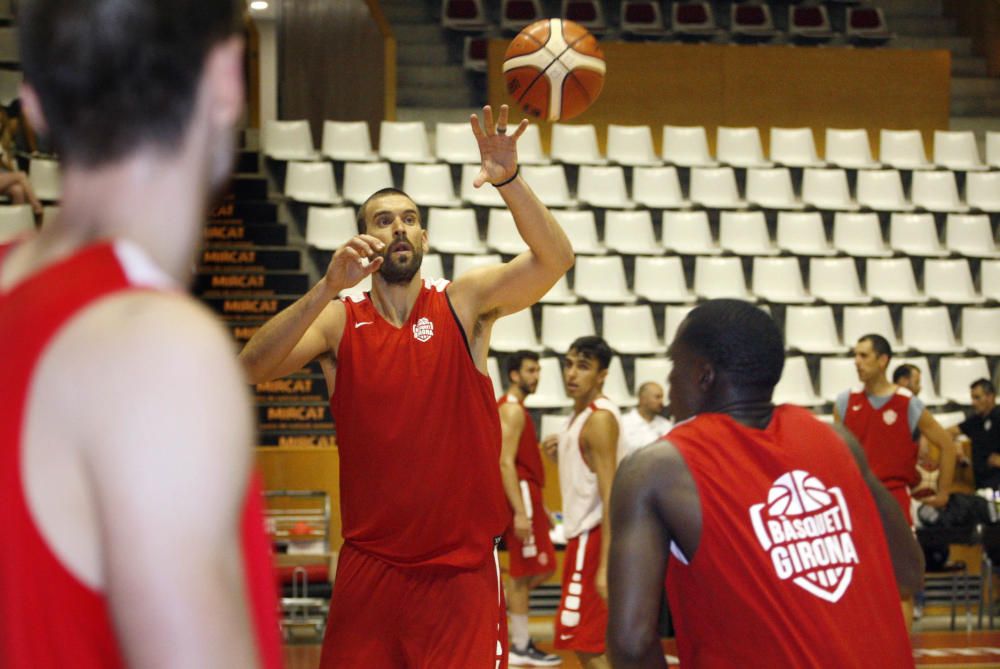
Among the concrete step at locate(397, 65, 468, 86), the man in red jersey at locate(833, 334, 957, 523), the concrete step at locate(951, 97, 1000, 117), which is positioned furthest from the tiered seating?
the concrete step at locate(397, 65, 468, 86)

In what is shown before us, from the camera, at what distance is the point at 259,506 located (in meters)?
1.26

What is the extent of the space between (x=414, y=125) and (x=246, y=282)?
2.38 metres

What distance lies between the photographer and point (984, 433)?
10.7 metres

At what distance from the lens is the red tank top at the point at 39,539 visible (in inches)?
44.7

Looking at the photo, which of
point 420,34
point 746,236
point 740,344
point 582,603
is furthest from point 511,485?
point 420,34

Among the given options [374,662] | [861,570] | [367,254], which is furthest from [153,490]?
[374,662]

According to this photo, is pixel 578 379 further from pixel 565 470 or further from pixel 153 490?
pixel 153 490

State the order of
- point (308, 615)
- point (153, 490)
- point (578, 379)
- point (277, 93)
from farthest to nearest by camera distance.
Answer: point (277, 93) → point (308, 615) → point (578, 379) → point (153, 490)

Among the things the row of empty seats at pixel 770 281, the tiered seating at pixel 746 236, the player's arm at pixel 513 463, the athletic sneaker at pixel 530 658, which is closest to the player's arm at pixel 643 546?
the player's arm at pixel 513 463

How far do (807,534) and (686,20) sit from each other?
15.1 meters

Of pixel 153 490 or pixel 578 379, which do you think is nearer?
pixel 153 490

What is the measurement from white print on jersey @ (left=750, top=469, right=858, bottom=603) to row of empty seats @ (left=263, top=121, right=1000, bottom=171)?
1061 cm

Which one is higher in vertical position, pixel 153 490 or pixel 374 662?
pixel 153 490

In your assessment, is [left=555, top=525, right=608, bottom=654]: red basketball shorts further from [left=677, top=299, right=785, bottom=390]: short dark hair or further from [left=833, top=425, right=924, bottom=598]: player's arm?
[left=677, top=299, right=785, bottom=390]: short dark hair
